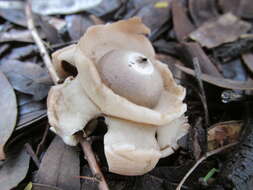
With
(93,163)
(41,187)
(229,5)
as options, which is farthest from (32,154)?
(229,5)

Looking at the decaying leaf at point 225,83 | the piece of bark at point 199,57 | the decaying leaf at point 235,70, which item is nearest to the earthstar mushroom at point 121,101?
the decaying leaf at point 225,83

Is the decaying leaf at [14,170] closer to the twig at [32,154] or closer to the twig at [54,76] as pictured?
the twig at [32,154]

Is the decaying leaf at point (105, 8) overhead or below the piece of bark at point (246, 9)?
overhead

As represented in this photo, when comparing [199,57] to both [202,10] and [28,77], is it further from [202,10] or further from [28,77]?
[28,77]

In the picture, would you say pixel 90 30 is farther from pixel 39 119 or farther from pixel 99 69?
pixel 39 119

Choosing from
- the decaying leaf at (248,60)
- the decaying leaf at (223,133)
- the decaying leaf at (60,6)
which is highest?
the decaying leaf at (60,6)

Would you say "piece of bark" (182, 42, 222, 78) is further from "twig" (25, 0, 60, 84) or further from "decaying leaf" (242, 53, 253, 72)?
"twig" (25, 0, 60, 84)
